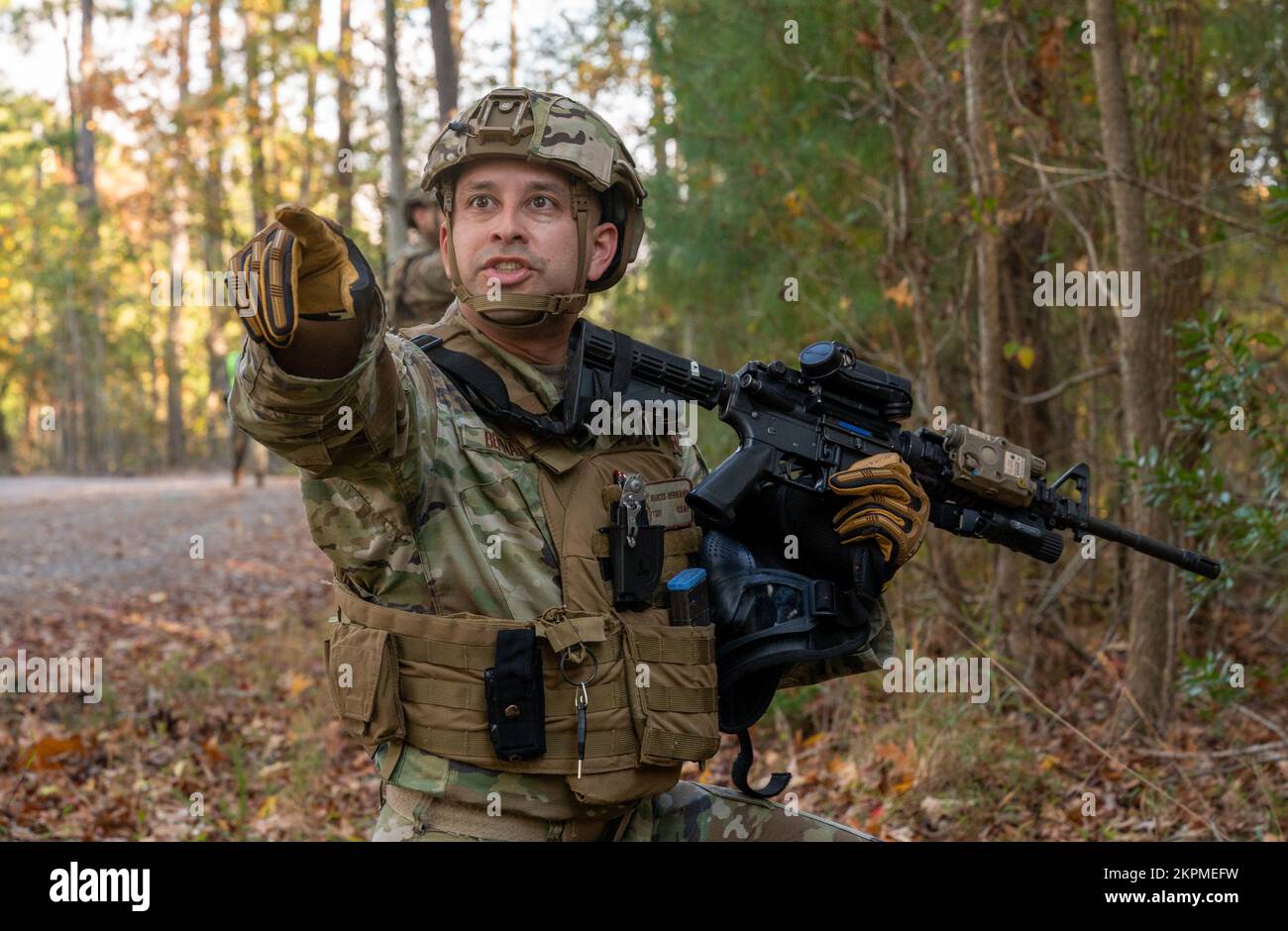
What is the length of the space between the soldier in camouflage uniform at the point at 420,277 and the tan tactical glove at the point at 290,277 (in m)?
5.11

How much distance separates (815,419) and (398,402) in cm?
123

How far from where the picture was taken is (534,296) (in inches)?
103

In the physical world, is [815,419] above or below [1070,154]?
below

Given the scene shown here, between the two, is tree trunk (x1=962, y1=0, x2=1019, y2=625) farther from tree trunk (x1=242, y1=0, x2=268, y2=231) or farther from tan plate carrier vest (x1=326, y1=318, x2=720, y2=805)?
tree trunk (x1=242, y1=0, x2=268, y2=231)

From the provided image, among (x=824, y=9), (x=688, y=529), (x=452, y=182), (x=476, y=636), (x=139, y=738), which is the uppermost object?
(x=824, y=9)

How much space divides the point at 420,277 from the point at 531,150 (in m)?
4.69

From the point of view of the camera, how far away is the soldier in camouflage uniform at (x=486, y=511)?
2082 mm

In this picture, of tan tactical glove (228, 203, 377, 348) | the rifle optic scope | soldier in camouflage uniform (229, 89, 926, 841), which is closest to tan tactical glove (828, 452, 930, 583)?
soldier in camouflage uniform (229, 89, 926, 841)

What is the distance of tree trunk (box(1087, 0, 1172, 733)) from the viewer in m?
5.49

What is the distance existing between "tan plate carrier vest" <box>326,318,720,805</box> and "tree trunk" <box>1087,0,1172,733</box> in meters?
3.59

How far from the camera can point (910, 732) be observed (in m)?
5.53

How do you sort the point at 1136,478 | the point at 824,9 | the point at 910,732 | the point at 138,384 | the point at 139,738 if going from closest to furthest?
the point at 1136,478 < the point at 910,732 < the point at 139,738 < the point at 824,9 < the point at 138,384
